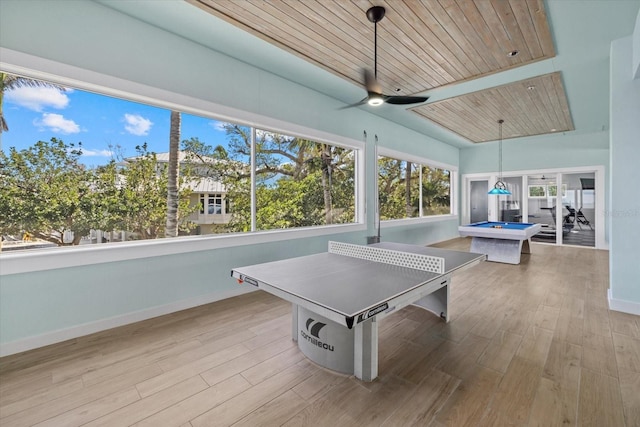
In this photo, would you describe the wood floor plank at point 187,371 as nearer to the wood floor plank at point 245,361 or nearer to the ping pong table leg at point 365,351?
the wood floor plank at point 245,361

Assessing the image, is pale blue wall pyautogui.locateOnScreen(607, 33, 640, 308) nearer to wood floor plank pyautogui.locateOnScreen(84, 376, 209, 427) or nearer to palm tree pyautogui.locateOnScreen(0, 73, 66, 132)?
wood floor plank pyautogui.locateOnScreen(84, 376, 209, 427)

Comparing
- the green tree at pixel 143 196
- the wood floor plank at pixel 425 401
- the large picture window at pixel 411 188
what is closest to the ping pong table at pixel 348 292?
the wood floor plank at pixel 425 401

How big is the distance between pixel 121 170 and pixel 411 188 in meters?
6.33

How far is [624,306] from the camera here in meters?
2.97

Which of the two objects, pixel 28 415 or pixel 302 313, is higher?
pixel 302 313

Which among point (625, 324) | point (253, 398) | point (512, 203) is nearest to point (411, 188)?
point (512, 203)

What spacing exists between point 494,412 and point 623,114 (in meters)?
3.51

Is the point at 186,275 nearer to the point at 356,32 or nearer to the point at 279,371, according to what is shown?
the point at 279,371

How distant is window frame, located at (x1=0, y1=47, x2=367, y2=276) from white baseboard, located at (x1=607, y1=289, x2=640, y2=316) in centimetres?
375

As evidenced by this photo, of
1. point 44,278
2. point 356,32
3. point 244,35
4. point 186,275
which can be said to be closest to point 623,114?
point 356,32

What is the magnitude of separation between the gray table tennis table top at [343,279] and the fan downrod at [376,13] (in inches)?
88.7

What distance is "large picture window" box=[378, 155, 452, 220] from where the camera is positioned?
625cm

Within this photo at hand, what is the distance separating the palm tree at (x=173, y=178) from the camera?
3.08 m

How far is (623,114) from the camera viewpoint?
298cm
